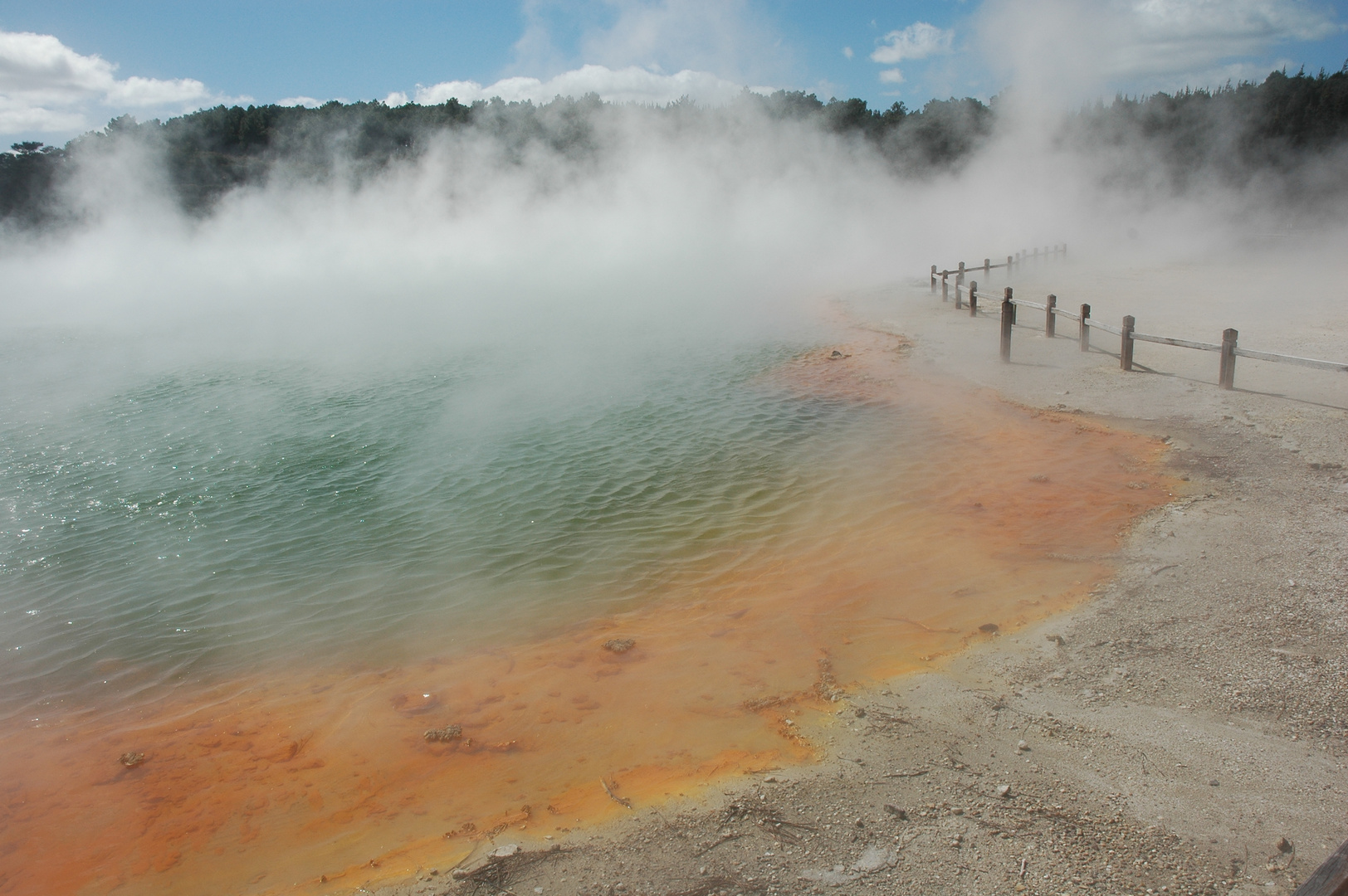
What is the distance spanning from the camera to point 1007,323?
10.5m

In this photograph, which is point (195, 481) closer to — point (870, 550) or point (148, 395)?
point (148, 395)

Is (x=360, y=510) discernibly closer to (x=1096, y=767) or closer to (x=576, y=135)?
(x=1096, y=767)

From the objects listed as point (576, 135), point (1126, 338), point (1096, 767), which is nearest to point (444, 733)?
point (1096, 767)

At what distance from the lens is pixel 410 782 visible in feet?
11.5

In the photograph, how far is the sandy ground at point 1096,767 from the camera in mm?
2662

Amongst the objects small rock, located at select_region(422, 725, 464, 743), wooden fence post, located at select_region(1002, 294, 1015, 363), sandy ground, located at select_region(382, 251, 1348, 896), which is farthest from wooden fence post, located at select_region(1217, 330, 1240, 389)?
small rock, located at select_region(422, 725, 464, 743)

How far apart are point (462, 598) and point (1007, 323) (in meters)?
8.21

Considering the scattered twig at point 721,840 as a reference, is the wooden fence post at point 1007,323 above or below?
above

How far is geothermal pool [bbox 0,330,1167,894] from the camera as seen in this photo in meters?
3.39

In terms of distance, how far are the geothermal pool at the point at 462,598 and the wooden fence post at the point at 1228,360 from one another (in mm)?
1800

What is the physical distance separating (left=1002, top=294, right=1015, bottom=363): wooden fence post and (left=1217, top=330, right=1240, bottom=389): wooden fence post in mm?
2570

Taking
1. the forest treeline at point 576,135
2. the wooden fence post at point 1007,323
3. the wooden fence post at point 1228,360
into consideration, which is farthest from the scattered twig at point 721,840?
the forest treeline at point 576,135

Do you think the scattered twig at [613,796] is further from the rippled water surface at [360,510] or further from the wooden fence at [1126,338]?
the wooden fence at [1126,338]

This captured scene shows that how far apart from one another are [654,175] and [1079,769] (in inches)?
1045
